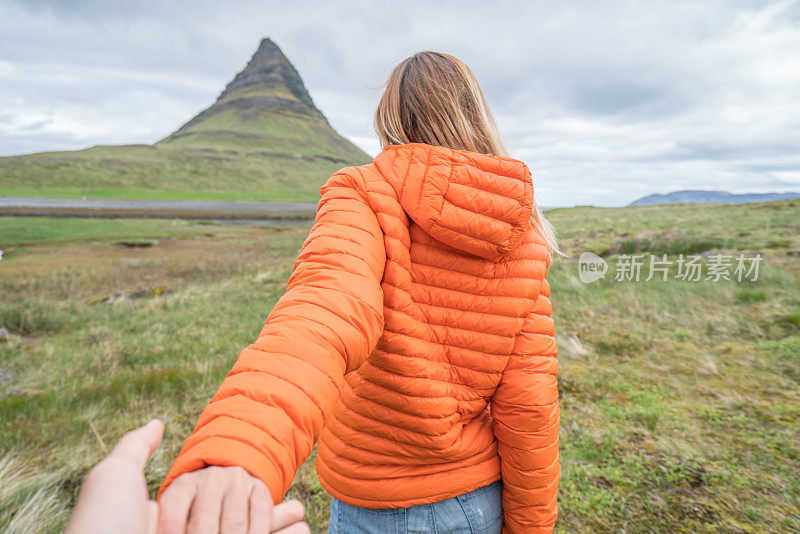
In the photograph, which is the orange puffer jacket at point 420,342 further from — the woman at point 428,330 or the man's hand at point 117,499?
the man's hand at point 117,499

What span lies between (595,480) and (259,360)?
3.20 meters

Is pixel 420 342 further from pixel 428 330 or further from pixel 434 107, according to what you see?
pixel 434 107

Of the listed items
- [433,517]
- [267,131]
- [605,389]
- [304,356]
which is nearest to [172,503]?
[304,356]

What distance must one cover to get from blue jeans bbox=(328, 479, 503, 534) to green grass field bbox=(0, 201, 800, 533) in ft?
4.89

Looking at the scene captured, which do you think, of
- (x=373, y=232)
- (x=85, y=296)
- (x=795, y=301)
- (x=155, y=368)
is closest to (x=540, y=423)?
(x=373, y=232)

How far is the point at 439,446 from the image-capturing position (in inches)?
61.6

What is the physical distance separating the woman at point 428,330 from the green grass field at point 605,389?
1651 mm

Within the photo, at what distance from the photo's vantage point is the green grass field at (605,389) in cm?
286

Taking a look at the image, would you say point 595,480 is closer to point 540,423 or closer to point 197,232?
point 540,423

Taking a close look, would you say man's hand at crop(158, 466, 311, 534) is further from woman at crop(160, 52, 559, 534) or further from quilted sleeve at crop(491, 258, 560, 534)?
quilted sleeve at crop(491, 258, 560, 534)

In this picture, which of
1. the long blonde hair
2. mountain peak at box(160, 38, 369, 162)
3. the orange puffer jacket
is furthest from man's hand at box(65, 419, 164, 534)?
mountain peak at box(160, 38, 369, 162)

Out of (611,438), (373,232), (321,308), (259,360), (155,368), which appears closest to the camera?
(259,360)

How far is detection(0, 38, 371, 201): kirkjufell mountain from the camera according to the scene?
76500 millimetres

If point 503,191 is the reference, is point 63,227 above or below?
below
